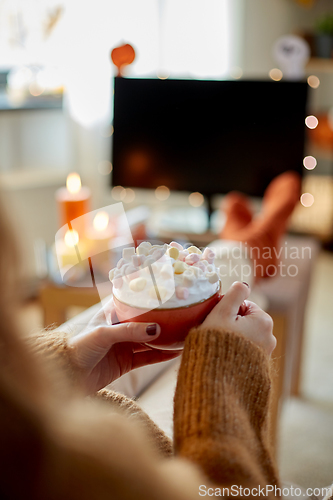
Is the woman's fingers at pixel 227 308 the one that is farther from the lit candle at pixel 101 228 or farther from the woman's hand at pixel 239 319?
the lit candle at pixel 101 228

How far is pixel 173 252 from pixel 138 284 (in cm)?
5

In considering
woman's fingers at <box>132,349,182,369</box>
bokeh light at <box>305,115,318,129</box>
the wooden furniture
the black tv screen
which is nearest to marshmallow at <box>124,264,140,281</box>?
woman's fingers at <box>132,349,182,369</box>

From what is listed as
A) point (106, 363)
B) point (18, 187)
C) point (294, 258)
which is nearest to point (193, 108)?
point (294, 258)

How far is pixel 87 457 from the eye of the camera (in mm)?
336

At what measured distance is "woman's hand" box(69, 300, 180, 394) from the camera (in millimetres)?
501

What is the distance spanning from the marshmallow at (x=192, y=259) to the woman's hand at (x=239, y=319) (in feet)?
0.16

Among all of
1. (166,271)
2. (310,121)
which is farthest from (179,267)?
(310,121)

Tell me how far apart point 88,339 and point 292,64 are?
4.27ft

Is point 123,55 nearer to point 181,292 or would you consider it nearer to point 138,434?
point 181,292

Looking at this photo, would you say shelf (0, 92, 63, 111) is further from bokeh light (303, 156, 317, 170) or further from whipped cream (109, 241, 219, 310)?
whipped cream (109, 241, 219, 310)

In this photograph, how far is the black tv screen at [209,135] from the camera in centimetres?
137

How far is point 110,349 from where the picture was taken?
60 cm

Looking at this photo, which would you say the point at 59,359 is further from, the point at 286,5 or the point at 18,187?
the point at 286,5

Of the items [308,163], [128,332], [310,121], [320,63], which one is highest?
[320,63]
